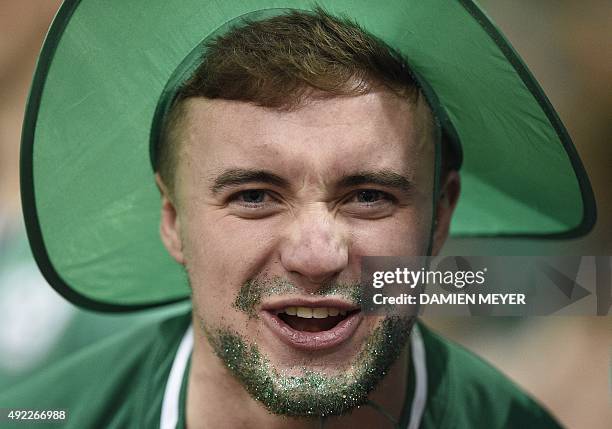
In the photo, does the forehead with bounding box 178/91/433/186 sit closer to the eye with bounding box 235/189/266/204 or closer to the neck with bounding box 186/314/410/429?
the eye with bounding box 235/189/266/204

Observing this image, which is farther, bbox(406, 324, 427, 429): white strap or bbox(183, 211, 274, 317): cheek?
bbox(406, 324, 427, 429): white strap

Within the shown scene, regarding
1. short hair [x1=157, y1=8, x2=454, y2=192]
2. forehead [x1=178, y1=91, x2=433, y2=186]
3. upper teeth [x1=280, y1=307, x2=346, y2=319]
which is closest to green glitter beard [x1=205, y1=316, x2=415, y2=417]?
upper teeth [x1=280, y1=307, x2=346, y2=319]

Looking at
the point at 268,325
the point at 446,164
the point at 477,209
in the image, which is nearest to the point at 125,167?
the point at 268,325

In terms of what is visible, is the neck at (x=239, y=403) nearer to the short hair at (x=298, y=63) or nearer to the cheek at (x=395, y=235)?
the cheek at (x=395, y=235)

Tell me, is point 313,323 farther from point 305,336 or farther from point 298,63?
point 298,63

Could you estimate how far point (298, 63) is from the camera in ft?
4.82

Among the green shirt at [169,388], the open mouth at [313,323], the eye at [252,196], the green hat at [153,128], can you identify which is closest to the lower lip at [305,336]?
the open mouth at [313,323]

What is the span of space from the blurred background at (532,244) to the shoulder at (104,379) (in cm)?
8

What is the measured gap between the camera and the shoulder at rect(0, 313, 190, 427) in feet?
5.84

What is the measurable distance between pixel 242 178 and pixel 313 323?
12.9 inches

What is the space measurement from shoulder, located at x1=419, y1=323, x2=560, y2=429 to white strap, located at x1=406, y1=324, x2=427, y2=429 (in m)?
0.02

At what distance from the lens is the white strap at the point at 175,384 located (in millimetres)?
1760

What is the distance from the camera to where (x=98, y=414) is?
1.77 meters

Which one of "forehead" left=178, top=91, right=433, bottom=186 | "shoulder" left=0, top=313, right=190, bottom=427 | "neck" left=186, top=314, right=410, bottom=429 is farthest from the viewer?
"shoulder" left=0, top=313, right=190, bottom=427
